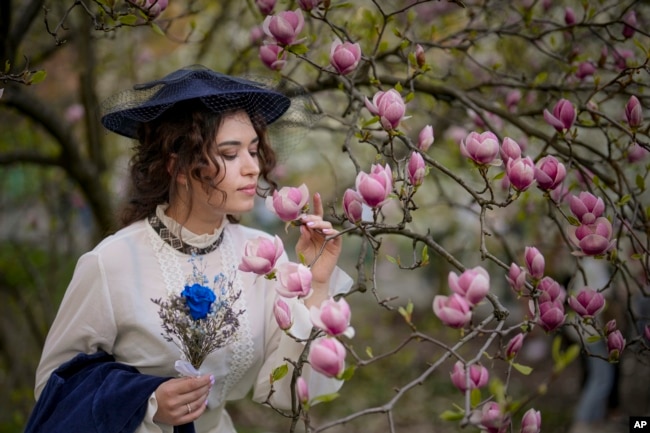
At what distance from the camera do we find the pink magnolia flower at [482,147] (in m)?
1.36

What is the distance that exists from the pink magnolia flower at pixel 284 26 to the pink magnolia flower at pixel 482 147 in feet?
1.72

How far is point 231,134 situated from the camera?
167 cm

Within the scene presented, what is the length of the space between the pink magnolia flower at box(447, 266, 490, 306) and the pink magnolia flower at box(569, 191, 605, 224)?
0.46 meters

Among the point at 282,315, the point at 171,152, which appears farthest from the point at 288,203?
the point at 171,152

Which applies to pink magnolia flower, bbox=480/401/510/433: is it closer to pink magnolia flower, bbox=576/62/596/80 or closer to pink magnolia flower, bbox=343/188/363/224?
pink magnolia flower, bbox=343/188/363/224

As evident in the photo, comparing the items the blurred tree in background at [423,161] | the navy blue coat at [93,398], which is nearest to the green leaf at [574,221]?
the blurred tree in background at [423,161]

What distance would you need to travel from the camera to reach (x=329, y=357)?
111 centimetres

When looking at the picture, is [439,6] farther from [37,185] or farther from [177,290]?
[37,185]

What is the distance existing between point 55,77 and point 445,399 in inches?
143

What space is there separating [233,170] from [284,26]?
361 millimetres

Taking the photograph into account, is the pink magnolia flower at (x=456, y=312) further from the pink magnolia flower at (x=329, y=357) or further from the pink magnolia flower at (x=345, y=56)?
the pink magnolia flower at (x=345, y=56)

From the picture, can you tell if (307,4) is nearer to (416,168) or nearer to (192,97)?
(192,97)

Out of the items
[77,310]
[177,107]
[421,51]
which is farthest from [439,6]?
[77,310]

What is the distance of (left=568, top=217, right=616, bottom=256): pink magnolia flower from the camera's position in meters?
1.45
